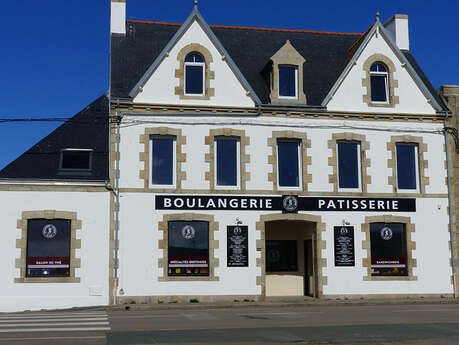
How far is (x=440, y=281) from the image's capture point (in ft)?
82.5

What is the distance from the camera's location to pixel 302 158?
81.6ft

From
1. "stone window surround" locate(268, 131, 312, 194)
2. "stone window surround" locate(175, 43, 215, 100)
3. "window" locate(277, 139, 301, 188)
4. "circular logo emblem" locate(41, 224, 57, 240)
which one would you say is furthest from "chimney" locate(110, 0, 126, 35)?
"circular logo emblem" locate(41, 224, 57, 240)

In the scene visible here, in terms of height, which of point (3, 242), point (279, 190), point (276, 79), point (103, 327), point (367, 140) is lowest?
point (103, 327)

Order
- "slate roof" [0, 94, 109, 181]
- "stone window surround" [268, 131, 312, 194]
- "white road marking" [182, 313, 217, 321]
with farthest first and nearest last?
"stone window surround" [268, 131, 312, 194] < "slate roof" [0, 94, 109, 181] < "white road marking" [182, 313, 217, 321]

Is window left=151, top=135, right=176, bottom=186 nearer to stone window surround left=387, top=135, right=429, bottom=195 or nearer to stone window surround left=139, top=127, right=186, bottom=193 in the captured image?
stone window surround left=139, top=127, right=186, bottom=193

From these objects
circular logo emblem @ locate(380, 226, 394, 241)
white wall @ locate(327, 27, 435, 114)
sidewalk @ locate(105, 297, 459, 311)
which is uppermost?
white wall @ locate(327, 27, 435, 114)

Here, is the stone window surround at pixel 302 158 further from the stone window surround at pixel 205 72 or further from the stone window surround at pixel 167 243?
the stone window surround at pixel 205 72

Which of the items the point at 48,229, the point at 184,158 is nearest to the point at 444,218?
the point at 184,158

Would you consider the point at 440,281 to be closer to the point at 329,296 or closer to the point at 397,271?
the point at 397,271

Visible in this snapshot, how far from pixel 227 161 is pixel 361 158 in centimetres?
550

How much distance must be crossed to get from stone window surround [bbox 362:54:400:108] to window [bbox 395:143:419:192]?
5.91 feet

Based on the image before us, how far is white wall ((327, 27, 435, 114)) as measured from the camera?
1008 inches

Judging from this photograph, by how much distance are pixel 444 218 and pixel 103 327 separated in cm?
1595

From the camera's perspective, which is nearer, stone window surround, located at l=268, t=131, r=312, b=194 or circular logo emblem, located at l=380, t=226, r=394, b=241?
stone window surround, located at l=268, t=131, r=312, b=194
